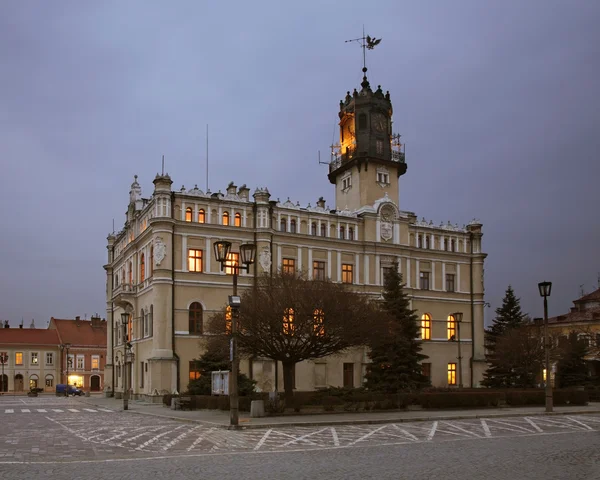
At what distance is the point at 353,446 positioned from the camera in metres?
19.0

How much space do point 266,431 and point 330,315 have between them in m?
9.99

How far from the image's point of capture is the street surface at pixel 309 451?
46.5ft

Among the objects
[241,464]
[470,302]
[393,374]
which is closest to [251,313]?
[393,374]

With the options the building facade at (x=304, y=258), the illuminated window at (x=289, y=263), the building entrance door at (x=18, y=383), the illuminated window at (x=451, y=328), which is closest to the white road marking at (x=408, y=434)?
the building facade at (x=304, y=258)

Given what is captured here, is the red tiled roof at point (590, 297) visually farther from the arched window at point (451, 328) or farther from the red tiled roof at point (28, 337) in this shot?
the red tiled roof at point (28, 337)

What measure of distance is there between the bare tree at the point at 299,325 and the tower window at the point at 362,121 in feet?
96.1

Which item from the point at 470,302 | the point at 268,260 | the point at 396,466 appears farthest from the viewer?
the point at 470,302

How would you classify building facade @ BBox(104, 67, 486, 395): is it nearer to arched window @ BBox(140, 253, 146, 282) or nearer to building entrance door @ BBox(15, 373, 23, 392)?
arched window @ BBox(140, 253, 146, 282)

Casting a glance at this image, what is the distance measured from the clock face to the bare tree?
29650 mm

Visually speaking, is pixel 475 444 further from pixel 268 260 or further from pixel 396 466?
pixel 268 260

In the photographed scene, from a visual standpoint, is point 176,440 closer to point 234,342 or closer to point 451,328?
point 234,342

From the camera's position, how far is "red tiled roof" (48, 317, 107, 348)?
99500 mm

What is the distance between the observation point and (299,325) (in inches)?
1276

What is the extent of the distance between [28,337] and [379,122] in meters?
61.9
